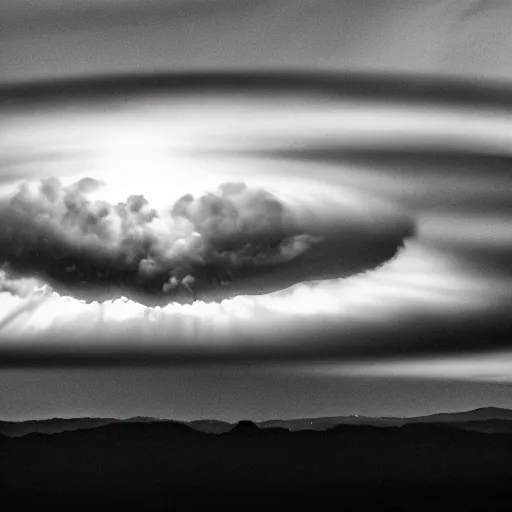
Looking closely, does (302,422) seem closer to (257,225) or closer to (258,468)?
(258,468)

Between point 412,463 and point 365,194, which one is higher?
point 365,194

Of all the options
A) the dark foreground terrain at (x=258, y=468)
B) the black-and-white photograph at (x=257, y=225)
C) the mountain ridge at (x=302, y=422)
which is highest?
the black-and-white photograph at (x=257, y=225)

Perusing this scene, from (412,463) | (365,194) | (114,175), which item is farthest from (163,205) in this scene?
(412,463)

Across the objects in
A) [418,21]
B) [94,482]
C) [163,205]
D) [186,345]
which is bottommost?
[94,482]

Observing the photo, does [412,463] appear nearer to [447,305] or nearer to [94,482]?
[447,305]

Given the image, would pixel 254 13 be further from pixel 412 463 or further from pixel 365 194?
pixel 412 463

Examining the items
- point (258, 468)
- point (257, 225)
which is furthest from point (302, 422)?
point (257, 225)

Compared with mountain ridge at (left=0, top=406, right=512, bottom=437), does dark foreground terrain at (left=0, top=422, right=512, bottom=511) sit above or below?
below
